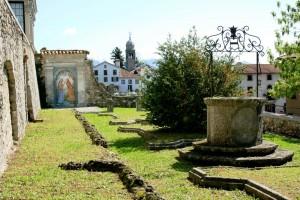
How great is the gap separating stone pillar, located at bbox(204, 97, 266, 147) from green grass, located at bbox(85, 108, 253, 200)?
119 cm

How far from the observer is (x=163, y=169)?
10594 mm

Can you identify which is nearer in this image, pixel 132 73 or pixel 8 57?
pixel 8 57

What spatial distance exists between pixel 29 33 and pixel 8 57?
20.4 meters

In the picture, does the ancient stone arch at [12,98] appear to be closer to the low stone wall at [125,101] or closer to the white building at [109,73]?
the low stone wall at [125,101]

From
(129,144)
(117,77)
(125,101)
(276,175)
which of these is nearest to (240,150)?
(276,175)

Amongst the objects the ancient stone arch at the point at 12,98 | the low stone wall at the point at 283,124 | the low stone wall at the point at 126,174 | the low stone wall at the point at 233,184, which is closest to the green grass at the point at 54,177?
→ the low stone wall at the point at 126,174

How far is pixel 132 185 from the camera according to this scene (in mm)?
7984

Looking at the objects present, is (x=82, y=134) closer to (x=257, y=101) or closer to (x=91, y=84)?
(x=257, y=101)

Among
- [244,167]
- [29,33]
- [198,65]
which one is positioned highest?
[29,33]

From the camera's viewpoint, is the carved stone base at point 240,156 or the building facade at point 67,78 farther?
the building facade at point 67,78

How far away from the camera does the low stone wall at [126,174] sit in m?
7.23

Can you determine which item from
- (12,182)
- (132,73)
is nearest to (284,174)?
(12,182)

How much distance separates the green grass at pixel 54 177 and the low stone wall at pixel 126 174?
15 centimetres

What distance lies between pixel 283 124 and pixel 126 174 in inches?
459
